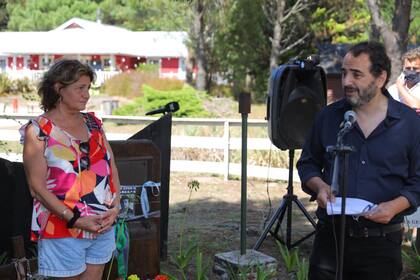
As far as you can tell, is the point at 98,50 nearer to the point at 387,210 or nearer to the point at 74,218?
the point at 74,218

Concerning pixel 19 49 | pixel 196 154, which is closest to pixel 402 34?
pixel 196 154

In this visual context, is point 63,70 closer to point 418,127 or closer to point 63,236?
point 63,236

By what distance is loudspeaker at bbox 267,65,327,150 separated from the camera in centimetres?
521

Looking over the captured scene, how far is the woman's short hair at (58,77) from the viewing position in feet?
10.5

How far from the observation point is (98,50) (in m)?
48.2

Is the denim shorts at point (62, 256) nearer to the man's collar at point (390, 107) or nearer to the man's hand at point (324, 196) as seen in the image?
the man's hand at point (324, 196)

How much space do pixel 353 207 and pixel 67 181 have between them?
54.6 inches

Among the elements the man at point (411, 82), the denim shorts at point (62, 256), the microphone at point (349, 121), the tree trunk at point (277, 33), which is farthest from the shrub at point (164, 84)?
the microphone at point (349, 121)

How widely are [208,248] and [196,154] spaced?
18.5 feet

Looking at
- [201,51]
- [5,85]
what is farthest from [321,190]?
[201,51]

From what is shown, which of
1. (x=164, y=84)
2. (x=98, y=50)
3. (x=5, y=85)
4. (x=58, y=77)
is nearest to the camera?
(x=58, y=77)

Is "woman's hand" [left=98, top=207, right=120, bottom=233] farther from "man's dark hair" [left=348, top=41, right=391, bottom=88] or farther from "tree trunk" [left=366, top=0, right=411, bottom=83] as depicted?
"tree trunk" [left=366, top=0, right=411, bottom=83]

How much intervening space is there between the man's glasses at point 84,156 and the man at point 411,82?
9.02ft

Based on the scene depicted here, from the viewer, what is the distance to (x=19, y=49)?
5125cm
